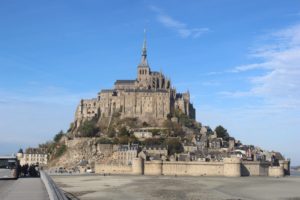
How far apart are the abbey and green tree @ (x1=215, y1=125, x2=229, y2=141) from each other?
25.7ft

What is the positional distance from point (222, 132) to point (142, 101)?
1912 cm

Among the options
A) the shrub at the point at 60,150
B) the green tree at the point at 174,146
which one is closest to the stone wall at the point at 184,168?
the green tree at the point at 174,146

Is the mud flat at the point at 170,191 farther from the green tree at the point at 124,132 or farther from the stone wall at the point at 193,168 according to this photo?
the green tree at the point at 124,132

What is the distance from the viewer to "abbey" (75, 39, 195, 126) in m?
103

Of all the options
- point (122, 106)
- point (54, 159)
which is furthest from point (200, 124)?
point (54, 159)

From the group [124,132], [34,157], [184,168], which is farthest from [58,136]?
[184,168]

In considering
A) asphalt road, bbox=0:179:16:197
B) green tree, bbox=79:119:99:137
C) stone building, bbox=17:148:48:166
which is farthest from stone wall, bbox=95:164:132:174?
asphalt road, bbox=0:179:16:197

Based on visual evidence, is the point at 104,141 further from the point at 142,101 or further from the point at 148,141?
the point at 142,101

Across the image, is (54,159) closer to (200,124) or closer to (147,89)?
(147,89)

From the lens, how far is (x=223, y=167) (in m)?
76.8

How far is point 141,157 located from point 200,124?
30738mm

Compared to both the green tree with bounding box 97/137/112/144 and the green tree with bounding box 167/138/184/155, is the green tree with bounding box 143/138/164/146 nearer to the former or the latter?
the green tree with bounding box 167/138/184/155

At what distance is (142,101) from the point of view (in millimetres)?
104125

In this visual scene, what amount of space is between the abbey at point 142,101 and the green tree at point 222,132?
785 cm
